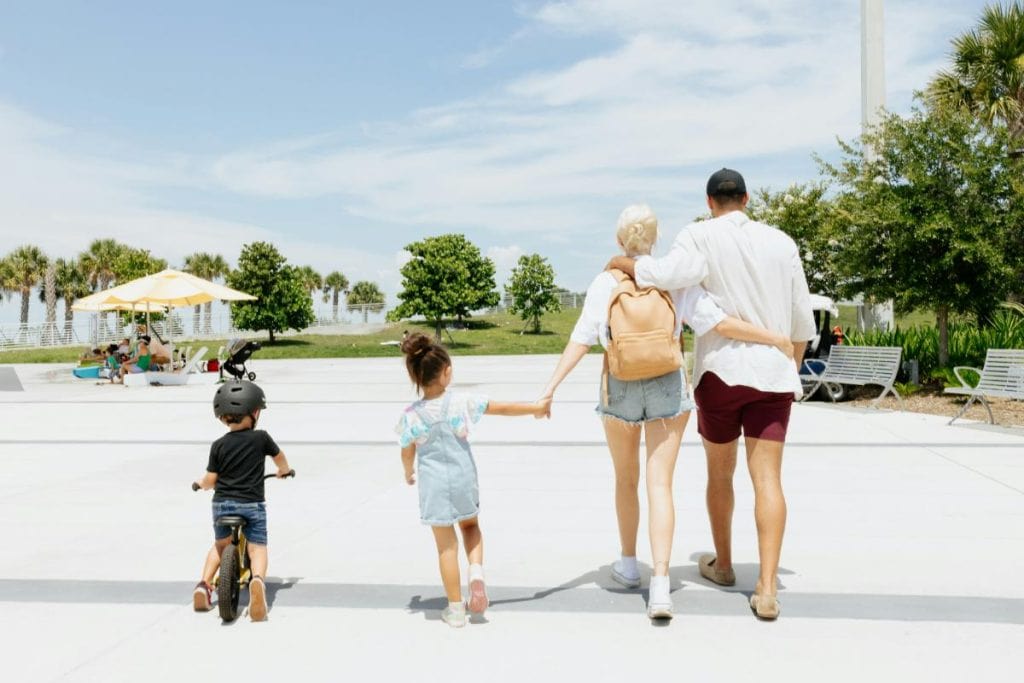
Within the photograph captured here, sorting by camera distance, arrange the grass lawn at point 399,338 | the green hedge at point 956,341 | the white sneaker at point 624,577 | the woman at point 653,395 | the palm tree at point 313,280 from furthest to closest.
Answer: the palm tree at point 313,280
the grass lawn at point 399,338
the green hedge at point 956,341
the white sneaker at point 624,577
the woman at point 653,395

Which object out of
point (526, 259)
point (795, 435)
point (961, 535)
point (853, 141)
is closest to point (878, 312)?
point (853, 141)

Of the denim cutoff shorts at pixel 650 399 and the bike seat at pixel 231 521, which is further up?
the denim cutoff shorts at pixel 650 399

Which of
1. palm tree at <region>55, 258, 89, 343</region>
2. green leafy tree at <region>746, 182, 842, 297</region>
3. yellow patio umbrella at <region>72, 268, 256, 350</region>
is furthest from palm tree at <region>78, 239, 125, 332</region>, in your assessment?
green leafy tree at <region>746, 182, 842, 297</region>

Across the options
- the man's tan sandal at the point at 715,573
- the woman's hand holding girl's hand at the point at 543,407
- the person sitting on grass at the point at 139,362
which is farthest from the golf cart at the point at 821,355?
the person sitting on grass at the point at 139,362

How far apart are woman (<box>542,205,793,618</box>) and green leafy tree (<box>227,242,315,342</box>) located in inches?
1736

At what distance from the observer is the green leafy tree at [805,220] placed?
2000 centimetres

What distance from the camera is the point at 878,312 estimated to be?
1739cm

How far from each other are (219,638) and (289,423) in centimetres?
820

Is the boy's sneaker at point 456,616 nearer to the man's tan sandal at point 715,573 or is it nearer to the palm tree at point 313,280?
the man's tan sandal at point 715,573

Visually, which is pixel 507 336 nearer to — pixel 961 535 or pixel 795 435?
pixel 795 435

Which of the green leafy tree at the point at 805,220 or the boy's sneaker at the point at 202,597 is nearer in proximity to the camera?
the boy's sneaker at the point at 202,597

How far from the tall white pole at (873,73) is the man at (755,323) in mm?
14191

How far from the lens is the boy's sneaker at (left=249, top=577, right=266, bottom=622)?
369cm

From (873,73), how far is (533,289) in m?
36.7
